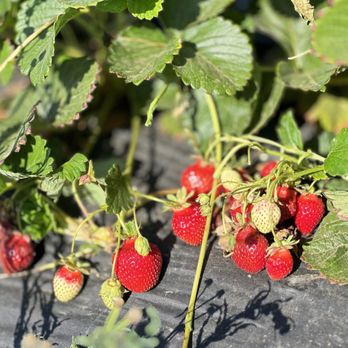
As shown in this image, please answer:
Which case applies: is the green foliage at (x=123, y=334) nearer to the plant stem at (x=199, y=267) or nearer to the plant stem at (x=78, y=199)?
the plant stem at (x=199, y=267)

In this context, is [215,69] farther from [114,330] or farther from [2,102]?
[2,102]

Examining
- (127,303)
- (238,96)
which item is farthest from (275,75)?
(127,303)

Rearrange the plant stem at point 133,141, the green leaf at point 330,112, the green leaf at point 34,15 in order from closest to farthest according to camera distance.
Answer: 1. the green leaf at point 34,15
2. the plant stem at point 133,141
3. the green leaf at point 330,112

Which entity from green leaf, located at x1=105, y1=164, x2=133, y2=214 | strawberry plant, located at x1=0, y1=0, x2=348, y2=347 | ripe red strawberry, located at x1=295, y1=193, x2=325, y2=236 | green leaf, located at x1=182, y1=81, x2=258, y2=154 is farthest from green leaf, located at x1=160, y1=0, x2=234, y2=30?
ripe red strawberry, located at x1=295, y1=193, x2=325, y2=236

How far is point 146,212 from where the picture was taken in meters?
1.45

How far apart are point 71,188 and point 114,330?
1.48ft

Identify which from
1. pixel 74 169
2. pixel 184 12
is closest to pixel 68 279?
pixel 74 169

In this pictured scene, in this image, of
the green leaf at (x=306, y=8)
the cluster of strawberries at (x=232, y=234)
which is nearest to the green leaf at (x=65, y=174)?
the cluster of strawberries at (x=232, y=234)

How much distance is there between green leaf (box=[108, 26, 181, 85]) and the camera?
128 cm

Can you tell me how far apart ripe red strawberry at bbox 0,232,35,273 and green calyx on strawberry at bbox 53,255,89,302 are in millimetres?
117

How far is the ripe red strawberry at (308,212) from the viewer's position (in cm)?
120

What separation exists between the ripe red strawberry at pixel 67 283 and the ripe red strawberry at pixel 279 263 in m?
0.37

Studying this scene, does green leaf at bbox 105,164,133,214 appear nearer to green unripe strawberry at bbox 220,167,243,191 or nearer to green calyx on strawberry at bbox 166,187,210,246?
green calyx on strawberry at bbox 166,187,210,246

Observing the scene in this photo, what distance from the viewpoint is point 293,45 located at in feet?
5.31
